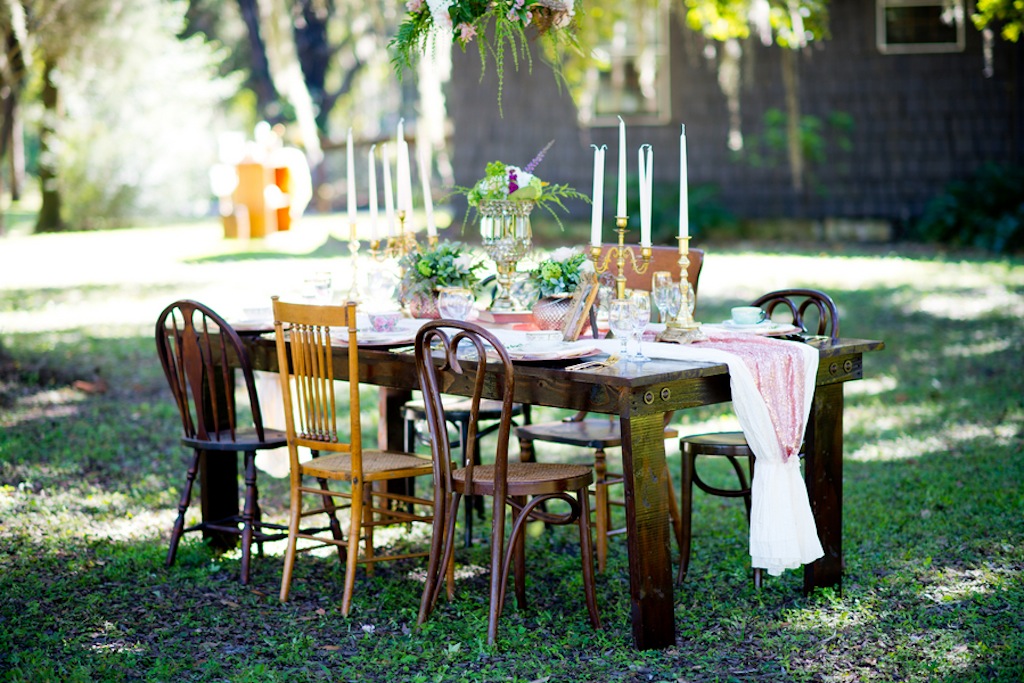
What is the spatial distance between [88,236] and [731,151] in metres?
9.52

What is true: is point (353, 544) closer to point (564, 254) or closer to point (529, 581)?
point (529, 581)

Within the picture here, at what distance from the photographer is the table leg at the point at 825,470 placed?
4.35m

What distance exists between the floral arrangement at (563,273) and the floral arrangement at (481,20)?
72cm

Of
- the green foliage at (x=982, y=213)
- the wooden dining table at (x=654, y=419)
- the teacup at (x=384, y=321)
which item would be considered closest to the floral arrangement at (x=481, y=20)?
the teacup at (x=384, y=321)

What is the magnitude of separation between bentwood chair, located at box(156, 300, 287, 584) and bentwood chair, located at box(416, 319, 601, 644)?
0.83 metres

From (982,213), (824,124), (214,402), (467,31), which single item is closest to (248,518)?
(214,402)

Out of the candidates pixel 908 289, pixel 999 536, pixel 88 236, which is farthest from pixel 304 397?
pixel 88 236

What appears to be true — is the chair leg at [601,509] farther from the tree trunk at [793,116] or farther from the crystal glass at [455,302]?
the tree trunk at [793,116]

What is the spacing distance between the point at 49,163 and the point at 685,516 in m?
16.0

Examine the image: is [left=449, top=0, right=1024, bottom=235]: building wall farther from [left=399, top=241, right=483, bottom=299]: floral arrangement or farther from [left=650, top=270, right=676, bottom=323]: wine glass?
[left=650, top=270, right=676, bottom=323]: wine glass

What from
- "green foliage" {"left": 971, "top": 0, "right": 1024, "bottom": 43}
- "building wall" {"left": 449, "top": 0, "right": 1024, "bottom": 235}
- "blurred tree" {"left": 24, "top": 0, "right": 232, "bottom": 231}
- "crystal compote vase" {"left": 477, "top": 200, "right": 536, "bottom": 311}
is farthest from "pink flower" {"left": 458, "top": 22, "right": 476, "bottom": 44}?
"blurred tree" {"left": 24, "top": 0, "right": 232, "bottom": 231}

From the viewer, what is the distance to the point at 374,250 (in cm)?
532

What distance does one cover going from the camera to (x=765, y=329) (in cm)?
439

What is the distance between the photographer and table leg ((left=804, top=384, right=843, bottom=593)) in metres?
4.35
